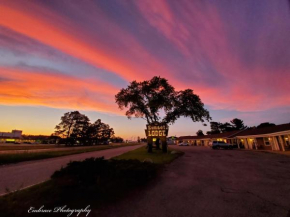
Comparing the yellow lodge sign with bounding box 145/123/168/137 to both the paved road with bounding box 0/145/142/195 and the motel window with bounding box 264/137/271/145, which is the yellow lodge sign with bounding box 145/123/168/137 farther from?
the motel window with bounding box 264/137/271/145

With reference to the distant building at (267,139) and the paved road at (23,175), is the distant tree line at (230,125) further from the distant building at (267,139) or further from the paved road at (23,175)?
the paved road at (23,175)

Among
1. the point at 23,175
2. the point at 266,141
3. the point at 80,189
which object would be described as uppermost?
the point at 266,141

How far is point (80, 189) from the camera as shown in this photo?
19.4ft

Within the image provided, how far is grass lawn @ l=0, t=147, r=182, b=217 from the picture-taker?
457cm

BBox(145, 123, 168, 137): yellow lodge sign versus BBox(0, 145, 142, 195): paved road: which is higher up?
BBox(145, 123, 168, 137): yellow lodge sign

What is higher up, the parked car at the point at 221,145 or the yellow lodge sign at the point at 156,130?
the yellow lodge sign at the point at 156,130

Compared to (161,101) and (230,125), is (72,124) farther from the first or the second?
(230,125)

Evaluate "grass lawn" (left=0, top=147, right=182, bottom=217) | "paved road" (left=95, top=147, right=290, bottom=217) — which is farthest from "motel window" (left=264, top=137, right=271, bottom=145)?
"grass lawn" (left=0, top=147, right=182, bottom=217)

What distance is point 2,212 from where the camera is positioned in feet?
13.1

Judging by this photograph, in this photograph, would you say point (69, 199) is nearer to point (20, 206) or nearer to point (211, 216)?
point (20, 206)

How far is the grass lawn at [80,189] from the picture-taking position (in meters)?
4.57

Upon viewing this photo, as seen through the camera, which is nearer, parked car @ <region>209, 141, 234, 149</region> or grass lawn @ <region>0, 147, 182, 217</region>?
grass lawn @ <region>0, 147, 182, 217</region>

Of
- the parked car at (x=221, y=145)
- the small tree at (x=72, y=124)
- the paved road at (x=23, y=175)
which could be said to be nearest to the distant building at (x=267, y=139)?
the parked car at (x=221, y=145)

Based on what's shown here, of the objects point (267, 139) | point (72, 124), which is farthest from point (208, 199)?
point (72, 124)
